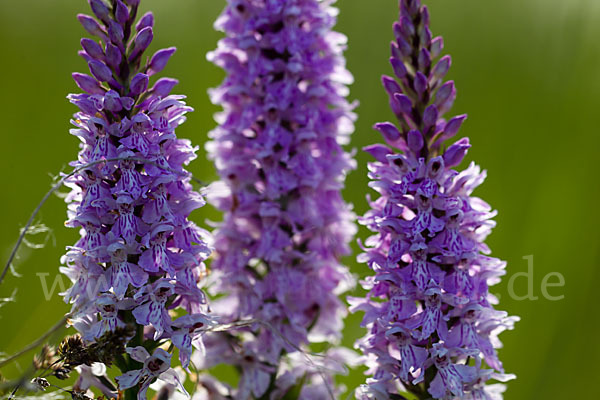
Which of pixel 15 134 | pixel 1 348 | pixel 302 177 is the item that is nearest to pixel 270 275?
pixel 302 177

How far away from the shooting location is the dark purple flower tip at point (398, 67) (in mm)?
1200

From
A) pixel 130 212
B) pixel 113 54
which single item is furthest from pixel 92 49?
pixel 130 212

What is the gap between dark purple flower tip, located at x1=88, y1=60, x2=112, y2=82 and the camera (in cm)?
108

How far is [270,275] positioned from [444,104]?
0.58 metres

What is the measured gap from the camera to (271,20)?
1.55 meters

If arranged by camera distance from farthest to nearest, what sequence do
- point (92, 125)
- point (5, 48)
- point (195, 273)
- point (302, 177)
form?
point (5, 48)
point (302, 177)
point (195, 273)
point (92, 125)

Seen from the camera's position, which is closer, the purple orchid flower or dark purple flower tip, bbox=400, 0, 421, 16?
the purple orchid flower

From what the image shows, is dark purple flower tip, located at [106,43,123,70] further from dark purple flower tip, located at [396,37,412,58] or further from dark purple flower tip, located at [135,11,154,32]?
dark purple flower tip, located at [396,37,412,58]

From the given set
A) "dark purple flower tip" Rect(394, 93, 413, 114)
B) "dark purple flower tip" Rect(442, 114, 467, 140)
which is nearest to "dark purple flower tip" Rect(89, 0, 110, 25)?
"dark purple flower tip" Rect(394, 93, 413, 114)

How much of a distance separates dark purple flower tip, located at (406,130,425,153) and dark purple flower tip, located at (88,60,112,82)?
1.78 ft

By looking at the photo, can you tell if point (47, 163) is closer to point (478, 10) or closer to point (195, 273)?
point (195, 273)

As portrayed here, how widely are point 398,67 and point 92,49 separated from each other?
21.9 inches

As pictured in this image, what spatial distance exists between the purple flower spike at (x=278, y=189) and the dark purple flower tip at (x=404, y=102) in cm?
34

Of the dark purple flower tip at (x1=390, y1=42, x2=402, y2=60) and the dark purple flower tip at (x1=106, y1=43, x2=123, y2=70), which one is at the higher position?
the dark purple flower tip at (x1=390, y1=42, x2=402, y2=60)
